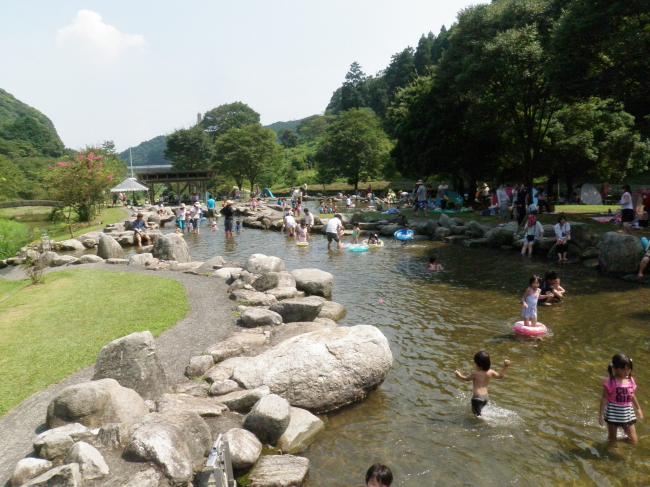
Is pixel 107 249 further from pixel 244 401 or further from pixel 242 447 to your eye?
pixel 242 447

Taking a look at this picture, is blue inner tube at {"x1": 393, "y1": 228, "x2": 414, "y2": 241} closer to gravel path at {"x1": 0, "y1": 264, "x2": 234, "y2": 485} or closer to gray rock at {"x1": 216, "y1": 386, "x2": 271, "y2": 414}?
gravel path at {"x1": 0, "y1": 264, "x2": 234, "y2": 485}

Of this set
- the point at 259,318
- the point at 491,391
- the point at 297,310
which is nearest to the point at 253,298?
the point at 297,310

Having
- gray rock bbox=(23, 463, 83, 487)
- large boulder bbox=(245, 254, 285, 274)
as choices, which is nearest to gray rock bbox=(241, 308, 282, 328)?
large boulder bbox=(245, 254, 285, 274)

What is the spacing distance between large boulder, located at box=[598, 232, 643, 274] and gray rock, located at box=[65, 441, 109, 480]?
17709 mm

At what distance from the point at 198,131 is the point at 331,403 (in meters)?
85.3

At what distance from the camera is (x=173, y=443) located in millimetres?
6496

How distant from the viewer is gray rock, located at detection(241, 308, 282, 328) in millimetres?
12180

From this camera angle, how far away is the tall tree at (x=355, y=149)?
66.1 meters

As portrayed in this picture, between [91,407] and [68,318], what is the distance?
6316mm

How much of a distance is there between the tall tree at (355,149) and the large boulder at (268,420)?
2354 inches

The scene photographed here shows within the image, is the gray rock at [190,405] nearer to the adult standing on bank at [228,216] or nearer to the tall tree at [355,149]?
the adult standing on bank at [228,216]

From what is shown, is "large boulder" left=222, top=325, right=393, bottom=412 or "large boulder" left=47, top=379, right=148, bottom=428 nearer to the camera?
"large boulder" left=47, top=379, right=148, bottom=428

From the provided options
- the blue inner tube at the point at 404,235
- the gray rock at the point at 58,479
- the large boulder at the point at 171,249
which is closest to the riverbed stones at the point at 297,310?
the gray rock at the point at 58,479

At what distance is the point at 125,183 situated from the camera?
4816 cm
